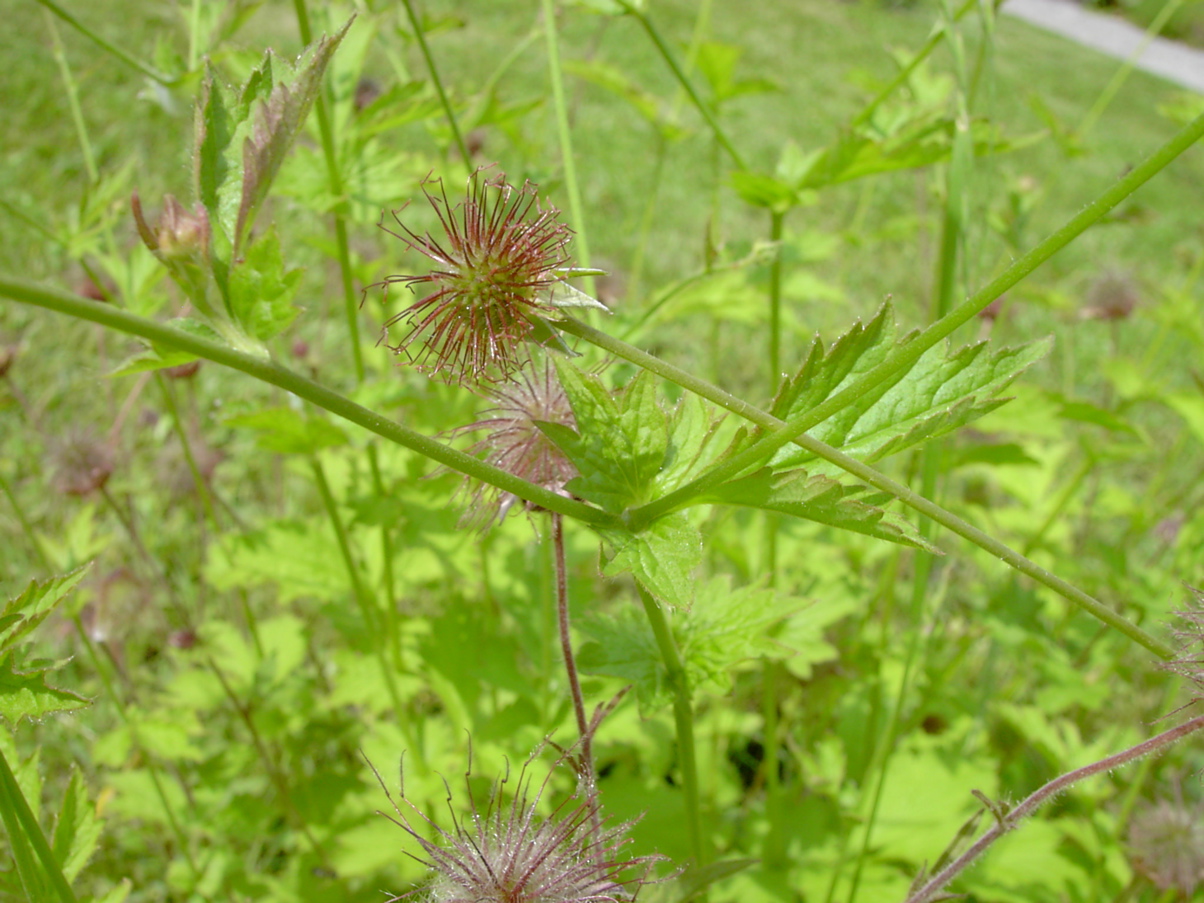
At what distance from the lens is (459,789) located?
1727mm

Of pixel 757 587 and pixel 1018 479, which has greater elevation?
pixel 1018 479

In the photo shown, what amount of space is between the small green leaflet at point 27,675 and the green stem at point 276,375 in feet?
1.22

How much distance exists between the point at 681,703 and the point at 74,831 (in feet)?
2.62

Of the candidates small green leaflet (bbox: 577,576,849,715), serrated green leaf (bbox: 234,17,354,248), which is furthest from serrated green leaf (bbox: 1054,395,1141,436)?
serrated green leaf (bbox: 234,17,354,248)

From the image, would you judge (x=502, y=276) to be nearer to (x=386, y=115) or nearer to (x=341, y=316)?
(x=386, y=115)

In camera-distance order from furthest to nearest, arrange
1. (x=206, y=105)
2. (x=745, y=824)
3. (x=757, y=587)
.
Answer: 1. (x=745, y=824)
2. (x=757, y=587)
3. (x=206, y=105)

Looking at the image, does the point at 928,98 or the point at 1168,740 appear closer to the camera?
the point at 1168,740

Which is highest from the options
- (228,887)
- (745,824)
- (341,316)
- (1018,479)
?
(341,316)

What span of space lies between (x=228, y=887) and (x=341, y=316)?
9.40 ft

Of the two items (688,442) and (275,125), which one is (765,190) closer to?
(688,442)

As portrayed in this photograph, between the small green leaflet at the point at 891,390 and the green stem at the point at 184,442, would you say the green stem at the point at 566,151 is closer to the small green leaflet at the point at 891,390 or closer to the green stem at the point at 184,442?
the small green leaflet at the point at 891,390

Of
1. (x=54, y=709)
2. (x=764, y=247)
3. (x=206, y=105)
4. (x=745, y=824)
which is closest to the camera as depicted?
(x=206, y=105)

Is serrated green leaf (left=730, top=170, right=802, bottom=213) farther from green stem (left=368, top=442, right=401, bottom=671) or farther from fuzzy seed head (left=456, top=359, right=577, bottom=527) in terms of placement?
green stem (left=368, top=442, right=401, bottom=671)

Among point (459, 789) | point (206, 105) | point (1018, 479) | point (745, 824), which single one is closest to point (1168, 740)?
point (206, 105)
